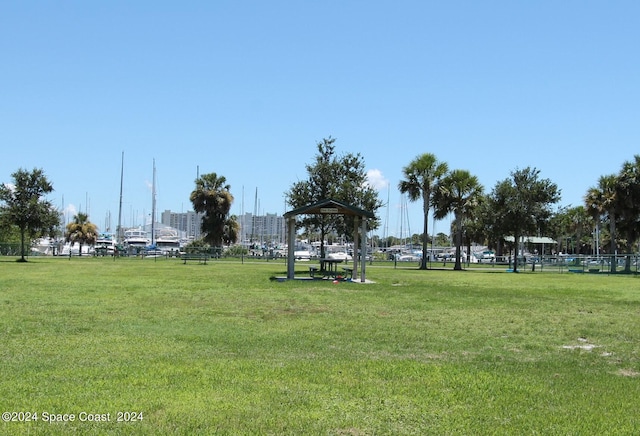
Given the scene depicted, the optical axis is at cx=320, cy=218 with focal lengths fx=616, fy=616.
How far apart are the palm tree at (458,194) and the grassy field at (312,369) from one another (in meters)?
34.5

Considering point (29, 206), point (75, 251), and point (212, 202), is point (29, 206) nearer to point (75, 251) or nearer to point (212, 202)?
point (212, 202)

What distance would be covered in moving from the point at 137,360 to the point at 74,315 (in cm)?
515

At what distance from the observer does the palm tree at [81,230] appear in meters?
83.8

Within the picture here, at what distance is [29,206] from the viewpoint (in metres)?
47.9

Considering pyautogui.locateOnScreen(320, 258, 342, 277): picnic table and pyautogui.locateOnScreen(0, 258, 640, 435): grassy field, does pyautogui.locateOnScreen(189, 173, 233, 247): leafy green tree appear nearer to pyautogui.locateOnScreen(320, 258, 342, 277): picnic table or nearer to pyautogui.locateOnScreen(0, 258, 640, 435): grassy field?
pyautogui.locateOnScreen(320, 258, 342, 277): picnic table

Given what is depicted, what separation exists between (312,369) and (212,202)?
61.7m

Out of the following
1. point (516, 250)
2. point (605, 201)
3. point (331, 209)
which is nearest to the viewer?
point (331, 209)

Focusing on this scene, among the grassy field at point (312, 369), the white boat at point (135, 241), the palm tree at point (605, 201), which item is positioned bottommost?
the grassy field at point (312, 369)

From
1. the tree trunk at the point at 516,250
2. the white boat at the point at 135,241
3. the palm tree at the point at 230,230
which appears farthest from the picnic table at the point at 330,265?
the palm tree at the point at 230,230

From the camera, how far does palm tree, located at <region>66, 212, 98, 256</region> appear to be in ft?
275

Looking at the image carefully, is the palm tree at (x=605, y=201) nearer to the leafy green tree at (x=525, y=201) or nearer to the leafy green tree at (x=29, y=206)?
the leafy green tree at (x=525, y=201)

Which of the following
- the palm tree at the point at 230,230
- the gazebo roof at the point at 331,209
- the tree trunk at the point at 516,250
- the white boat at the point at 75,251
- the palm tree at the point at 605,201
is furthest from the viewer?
the palm tree at the point at 230,230

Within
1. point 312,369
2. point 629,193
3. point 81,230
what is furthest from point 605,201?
point 81,230

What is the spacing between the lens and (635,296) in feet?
67.2
